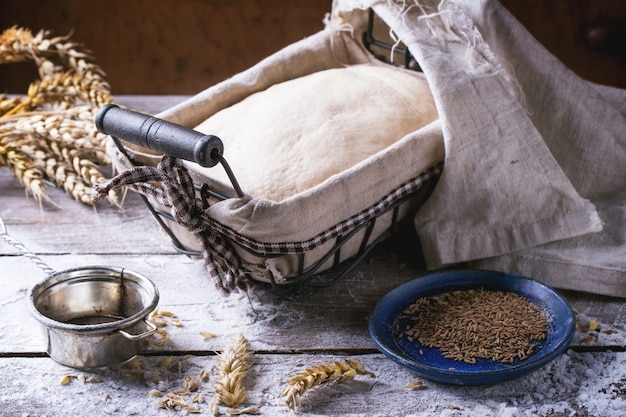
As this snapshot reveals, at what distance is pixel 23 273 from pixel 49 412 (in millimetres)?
413

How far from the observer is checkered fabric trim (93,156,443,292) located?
1142 mm

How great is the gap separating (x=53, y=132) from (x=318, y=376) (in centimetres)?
87

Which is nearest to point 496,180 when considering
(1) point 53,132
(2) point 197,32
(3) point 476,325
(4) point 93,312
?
(3) point 476,325

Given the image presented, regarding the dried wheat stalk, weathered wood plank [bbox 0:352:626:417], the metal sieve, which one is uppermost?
the dried wheat stalk

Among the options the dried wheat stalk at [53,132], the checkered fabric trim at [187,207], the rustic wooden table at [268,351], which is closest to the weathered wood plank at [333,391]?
the rustic wooden table at [268,351]

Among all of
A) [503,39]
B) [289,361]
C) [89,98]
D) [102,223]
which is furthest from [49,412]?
[503,39]

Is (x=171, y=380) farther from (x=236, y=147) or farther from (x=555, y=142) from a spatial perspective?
(x=555, y=142)

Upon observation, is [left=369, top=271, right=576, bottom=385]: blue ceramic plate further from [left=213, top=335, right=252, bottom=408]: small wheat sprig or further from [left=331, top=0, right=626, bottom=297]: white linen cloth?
[left=213, top=335, right=252, bottom=408]: small wheat sprig

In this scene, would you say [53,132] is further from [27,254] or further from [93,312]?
[93,312]

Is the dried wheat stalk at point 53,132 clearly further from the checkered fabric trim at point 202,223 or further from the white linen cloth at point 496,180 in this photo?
the white linen cloth at point 496,180

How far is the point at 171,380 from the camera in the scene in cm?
110

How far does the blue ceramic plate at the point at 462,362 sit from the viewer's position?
1.04 meters

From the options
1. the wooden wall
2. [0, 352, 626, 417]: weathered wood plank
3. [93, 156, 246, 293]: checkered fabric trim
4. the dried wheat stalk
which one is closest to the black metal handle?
[93, 156, 246, 293]: checkered fabric trim

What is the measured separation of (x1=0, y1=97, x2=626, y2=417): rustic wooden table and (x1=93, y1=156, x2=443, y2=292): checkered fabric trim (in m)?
0.09
